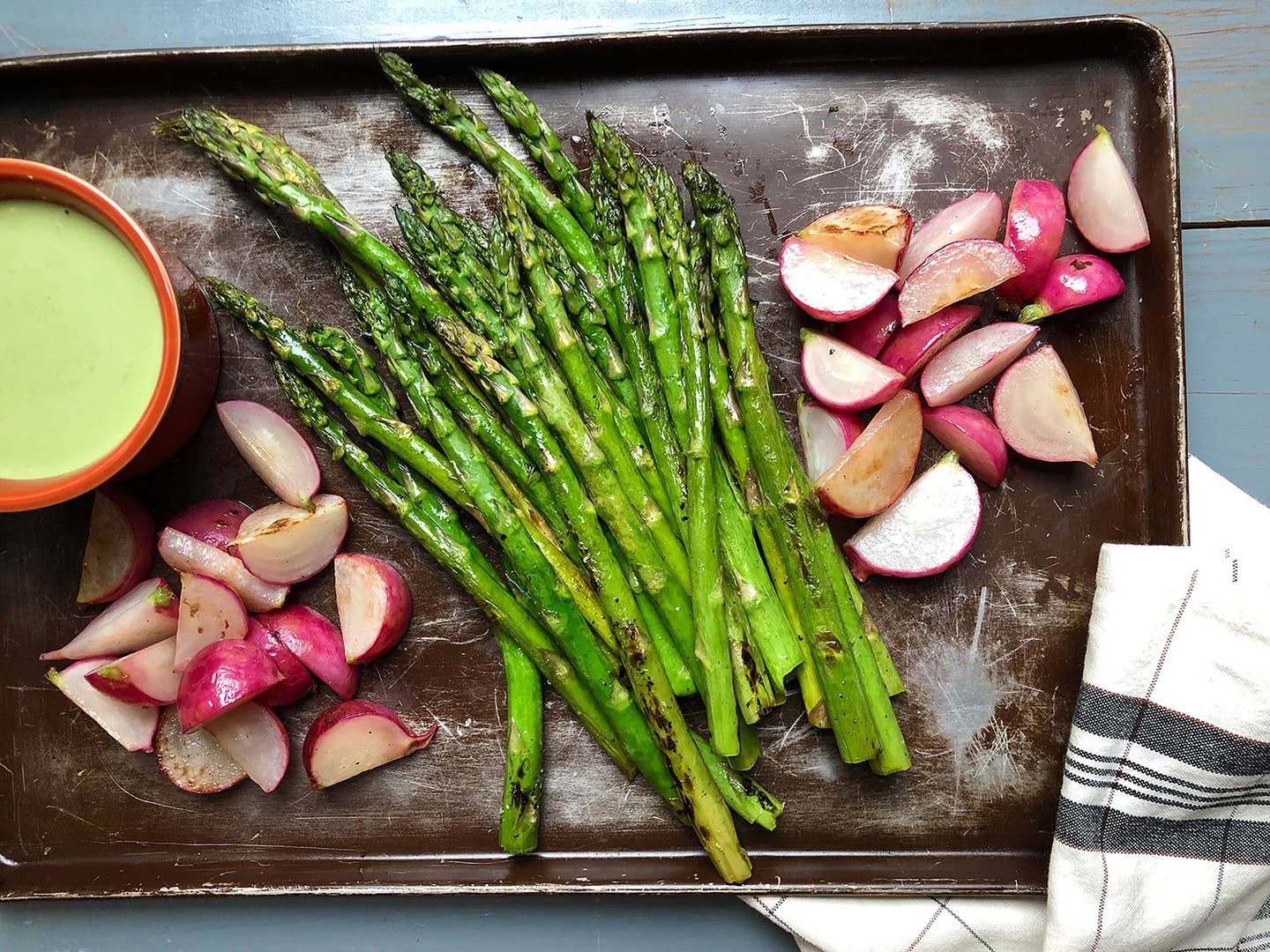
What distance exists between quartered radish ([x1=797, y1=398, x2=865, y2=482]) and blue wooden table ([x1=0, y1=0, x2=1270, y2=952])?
3.10ft

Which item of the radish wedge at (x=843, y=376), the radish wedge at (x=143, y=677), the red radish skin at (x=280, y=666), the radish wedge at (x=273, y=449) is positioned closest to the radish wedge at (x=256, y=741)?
the red radish skin at (x=280, y=666)

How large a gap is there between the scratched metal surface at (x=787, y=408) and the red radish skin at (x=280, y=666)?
0.32 feet

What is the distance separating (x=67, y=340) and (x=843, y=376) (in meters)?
1.70

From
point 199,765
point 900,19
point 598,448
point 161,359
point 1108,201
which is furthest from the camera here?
point 900,19

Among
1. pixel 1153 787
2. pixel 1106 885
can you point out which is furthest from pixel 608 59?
pixel 1106 885

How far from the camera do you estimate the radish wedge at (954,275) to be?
2020mm

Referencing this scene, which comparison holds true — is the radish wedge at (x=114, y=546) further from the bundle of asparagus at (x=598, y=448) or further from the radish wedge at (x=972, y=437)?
the radish wedge at (x=972, y=437)

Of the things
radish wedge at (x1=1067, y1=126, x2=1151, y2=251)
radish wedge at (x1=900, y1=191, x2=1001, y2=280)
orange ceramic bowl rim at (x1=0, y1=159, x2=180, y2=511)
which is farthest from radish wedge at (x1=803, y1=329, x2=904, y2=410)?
orange ceramic bowl rim at (x1=0, y1=159, x2=180, y2=511)

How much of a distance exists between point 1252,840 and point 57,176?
3044 mm

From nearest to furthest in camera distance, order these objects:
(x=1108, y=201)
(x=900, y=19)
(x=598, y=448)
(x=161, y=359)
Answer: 1. (x=161, y=359)
2. (x=598, y=448)
3. (x=1108, y=201)
4. (x=900, y=19)

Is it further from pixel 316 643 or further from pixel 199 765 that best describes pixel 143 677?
pixel 316 643

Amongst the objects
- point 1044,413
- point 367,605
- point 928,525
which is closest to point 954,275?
point 1044,413

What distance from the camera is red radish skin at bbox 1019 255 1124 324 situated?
207 centimetres

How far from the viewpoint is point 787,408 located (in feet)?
7.11
